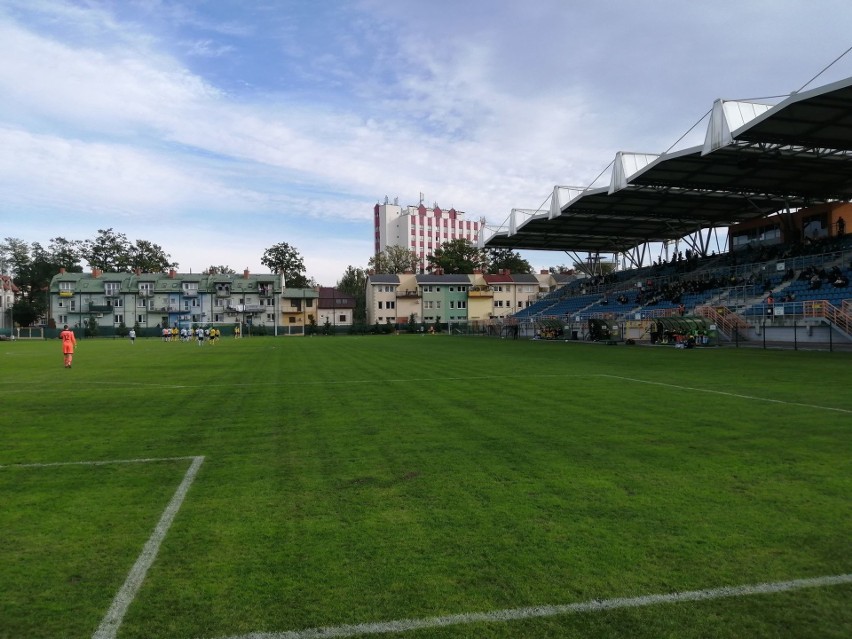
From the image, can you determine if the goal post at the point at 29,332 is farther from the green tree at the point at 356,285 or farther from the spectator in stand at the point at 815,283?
the spectator in stand at the point at 815,283

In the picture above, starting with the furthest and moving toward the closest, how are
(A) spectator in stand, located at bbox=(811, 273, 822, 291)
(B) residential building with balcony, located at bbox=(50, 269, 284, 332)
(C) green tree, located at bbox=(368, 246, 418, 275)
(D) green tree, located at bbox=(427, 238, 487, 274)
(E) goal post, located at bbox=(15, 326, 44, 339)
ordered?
(C) green tree, located at bbox=(368, 246, 418, 275) → (D) green tree, located at bbox=(427, 238, 487, 274) → (B) residential building with balcony, located at bbox=(50, 269, 284, 332) → (E) goal post, located at bbox=(15, 326, 44, 339) → (A) spectator in stand, located at bbox=(811, 273, 822, 291)

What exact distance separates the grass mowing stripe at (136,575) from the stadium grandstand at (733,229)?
26.6m

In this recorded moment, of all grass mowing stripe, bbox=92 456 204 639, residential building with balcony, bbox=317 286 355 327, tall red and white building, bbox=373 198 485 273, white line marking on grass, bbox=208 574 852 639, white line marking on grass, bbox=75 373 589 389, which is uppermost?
tall red and white building, bbox=373 198 485 273

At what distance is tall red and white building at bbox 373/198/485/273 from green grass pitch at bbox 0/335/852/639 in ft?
409

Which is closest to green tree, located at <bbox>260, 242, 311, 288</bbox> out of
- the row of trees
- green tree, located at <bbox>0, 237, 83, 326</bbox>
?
the row of trees

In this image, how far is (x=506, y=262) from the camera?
110 meters

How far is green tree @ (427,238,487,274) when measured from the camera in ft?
334

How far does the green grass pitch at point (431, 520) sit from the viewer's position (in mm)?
3408

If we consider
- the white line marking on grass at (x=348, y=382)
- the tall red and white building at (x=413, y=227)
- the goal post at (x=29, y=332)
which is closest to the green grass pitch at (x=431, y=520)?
the white line marking on grass at (x=348, y=382)

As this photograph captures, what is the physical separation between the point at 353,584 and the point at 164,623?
1.13 metres

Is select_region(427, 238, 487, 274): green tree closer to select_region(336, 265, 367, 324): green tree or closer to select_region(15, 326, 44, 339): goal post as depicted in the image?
select_region(336, 265, 367, 324): green tree

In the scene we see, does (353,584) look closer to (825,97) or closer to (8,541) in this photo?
(8,541)

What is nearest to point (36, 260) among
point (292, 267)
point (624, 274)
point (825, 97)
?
point (292, 267)

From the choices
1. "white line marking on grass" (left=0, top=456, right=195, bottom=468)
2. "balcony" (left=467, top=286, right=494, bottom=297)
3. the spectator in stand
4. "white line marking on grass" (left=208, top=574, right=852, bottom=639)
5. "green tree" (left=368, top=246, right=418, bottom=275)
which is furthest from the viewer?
"green tree" (left=368, top=246, right=418, bottom=275)
